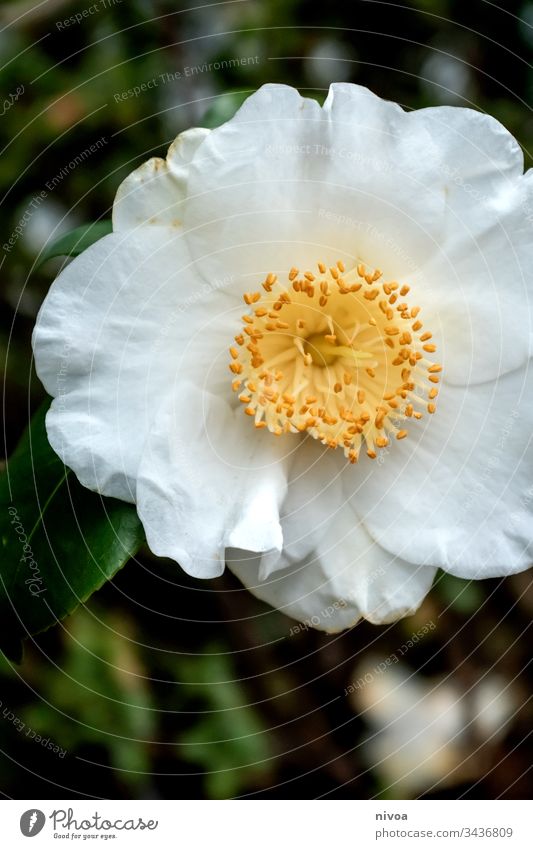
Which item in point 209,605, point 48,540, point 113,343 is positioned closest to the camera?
point 113,343

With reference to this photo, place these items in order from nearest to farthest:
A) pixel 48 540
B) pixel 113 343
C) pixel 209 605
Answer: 1. pixel 113 343
2. pixel 48 540
3. pixel 209 605

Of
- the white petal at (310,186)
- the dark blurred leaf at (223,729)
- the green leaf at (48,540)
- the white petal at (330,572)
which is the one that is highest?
the white petal at (310,186)

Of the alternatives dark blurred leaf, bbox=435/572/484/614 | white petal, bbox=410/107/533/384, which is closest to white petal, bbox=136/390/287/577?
white petal, bbox=410/107/533/384

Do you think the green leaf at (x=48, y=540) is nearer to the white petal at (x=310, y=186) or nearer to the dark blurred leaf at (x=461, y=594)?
the white petal at (x=310, y=186)

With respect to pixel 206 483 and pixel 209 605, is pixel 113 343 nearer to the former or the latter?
pixel 206 483

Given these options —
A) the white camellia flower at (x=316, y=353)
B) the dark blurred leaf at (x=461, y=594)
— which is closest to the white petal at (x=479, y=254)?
the white camellia flower at (x=316, y=353)

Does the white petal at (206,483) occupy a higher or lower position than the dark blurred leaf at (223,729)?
higher

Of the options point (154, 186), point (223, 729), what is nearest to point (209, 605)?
point (223, 729)

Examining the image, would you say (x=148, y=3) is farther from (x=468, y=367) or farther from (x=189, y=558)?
(x=189, y=558)
